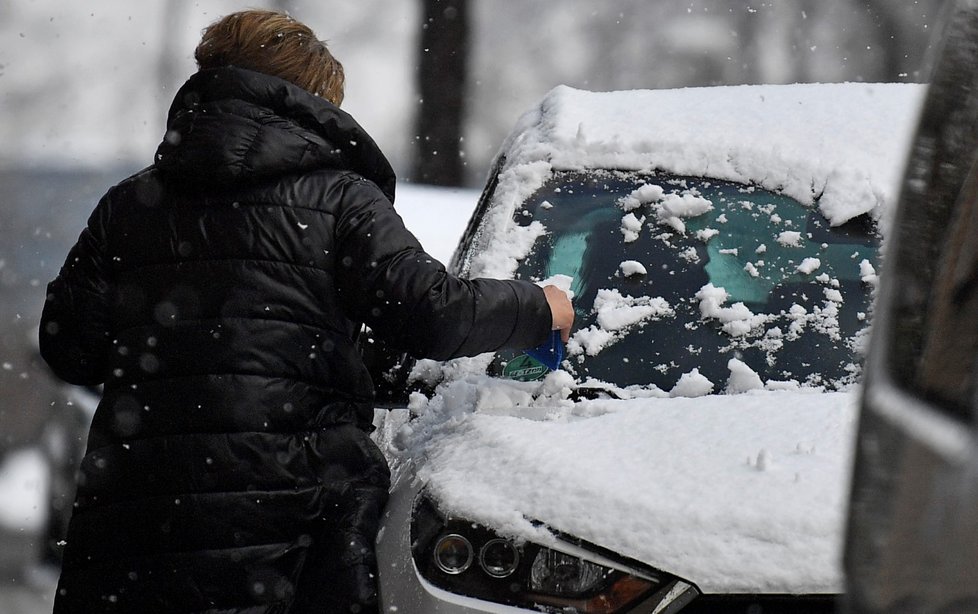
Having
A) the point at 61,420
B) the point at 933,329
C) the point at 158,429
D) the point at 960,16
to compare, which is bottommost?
the point at 61,420

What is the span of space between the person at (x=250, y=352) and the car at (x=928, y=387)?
133cm

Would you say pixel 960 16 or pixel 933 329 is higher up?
pixel 960 16

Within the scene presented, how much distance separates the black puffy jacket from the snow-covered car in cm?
18

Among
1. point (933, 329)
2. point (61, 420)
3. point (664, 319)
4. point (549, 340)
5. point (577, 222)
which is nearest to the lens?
point (933, 329)

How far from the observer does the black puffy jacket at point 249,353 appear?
2.11 m

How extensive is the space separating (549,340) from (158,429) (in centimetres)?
83

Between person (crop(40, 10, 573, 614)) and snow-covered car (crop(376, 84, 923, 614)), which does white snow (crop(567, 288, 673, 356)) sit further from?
person (crop(40, 10, 573, 614))

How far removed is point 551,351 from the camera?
251 cm

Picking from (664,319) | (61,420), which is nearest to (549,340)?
(664,319)

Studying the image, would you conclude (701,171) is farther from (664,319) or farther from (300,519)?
(300,519)

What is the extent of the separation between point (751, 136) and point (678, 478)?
1.41 meters

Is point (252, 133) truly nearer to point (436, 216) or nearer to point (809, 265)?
point (809, 265)

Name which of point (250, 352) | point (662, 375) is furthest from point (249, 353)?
point (662, 375)

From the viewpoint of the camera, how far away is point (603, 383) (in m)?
2.53
